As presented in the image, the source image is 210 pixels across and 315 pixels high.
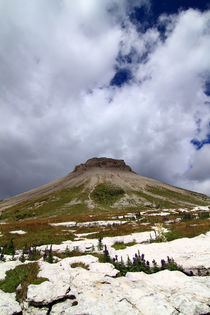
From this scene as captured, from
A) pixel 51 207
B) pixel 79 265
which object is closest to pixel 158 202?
pixel 51 207

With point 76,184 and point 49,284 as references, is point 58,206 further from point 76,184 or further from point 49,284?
point 49,284

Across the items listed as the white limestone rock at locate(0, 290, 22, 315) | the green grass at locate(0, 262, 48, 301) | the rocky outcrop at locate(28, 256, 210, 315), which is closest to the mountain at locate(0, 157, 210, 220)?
the green grass at locate(0, 262, 48, 301)

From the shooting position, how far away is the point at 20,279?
7727 mm

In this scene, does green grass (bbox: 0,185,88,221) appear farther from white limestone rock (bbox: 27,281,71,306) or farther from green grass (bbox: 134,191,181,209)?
white limestone rock (bbox: 27,281,71,306)

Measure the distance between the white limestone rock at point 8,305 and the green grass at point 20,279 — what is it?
248mm

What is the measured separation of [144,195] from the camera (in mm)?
129250

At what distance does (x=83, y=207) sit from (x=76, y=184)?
53.9 m

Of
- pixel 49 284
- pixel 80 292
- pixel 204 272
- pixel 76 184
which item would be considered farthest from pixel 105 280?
pixel 76 184

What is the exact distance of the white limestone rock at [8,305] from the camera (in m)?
5.58

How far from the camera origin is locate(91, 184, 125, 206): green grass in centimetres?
Answer: 11644

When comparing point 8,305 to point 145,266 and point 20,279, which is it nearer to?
point 20,279

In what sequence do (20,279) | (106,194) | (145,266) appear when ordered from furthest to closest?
1. (106,194)
2. (145,266)
3. (20,279)

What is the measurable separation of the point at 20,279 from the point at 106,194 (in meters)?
122

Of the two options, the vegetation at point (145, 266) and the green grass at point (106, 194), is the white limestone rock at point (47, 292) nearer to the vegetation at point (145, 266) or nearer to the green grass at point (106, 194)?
the vegetation at point (145, 266)
